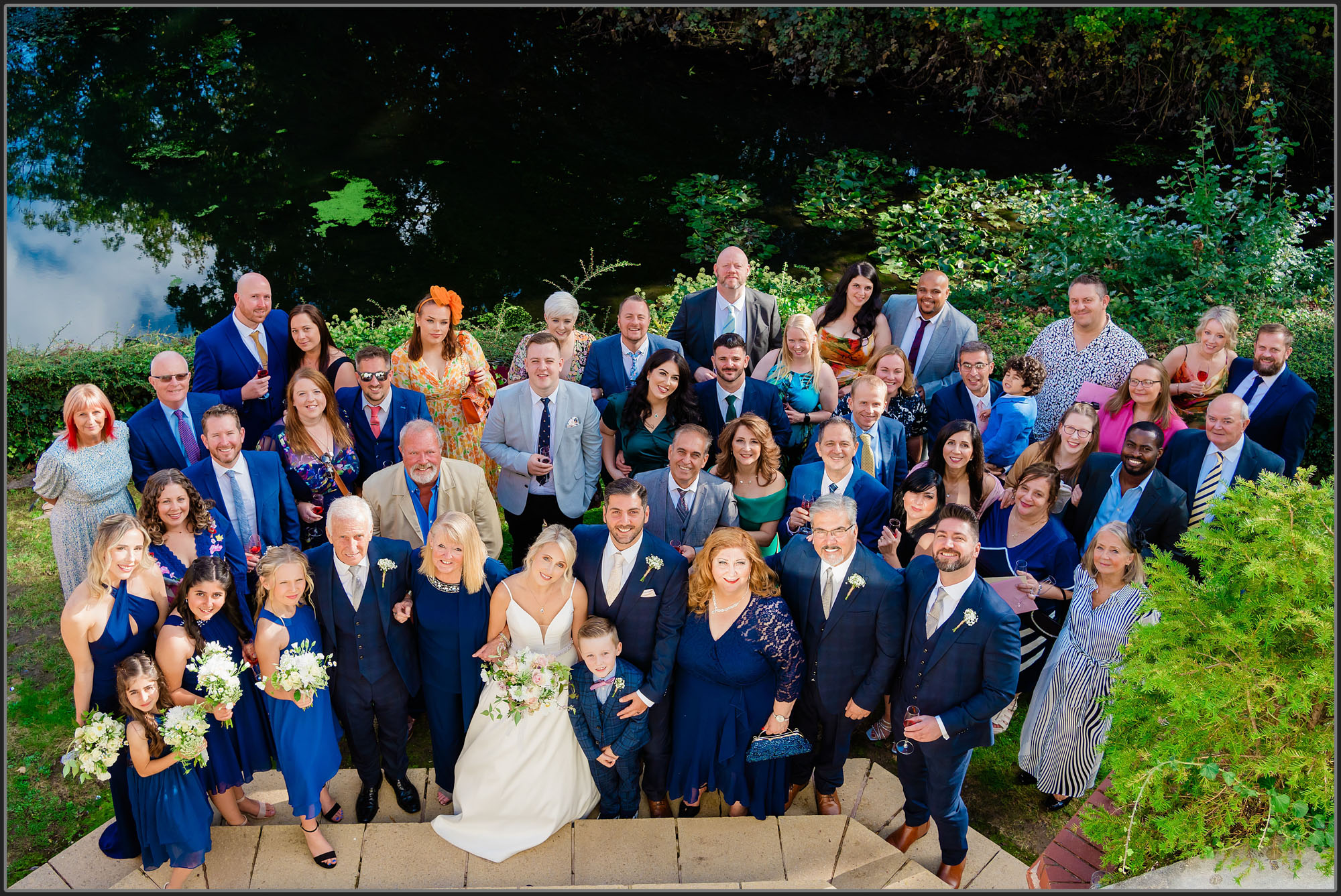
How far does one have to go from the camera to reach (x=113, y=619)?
4.76 meters

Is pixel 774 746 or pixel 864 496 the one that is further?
pixel 864 496

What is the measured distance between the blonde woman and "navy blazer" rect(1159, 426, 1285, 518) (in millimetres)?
2088

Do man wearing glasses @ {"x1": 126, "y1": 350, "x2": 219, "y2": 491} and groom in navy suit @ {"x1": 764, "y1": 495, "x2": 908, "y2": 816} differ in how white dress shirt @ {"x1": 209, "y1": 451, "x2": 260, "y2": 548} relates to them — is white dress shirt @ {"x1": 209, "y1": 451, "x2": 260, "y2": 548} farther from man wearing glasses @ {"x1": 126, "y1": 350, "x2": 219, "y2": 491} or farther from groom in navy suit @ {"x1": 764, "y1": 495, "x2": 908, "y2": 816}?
groom in navy suit @ {"x1": 764, "y1": 495, "x2": 908, "y2": 816}

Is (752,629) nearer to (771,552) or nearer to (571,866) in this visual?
(771,552)

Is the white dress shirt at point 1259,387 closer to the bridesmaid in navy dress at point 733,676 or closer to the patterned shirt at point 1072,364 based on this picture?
the patterned shirt at point 1072,364

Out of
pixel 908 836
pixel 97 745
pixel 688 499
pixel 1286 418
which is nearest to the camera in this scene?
pixel 97 745

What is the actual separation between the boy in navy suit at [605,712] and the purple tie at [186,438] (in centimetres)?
292

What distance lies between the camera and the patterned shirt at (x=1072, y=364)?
6.96m

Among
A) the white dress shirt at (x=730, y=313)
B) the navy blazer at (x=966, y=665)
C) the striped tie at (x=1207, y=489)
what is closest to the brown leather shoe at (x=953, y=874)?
the navy blazer at (x=966, y=665)

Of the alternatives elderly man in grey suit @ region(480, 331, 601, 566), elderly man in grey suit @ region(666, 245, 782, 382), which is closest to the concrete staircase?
elderly man in grey suit @ region(480, 331, 601, 566)

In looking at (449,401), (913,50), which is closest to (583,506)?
(449,401)

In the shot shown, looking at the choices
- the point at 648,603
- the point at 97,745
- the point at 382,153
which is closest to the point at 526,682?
the point at 648,603

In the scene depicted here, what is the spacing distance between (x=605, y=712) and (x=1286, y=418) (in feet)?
15.7

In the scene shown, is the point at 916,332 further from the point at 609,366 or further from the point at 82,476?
the point at 82,476
